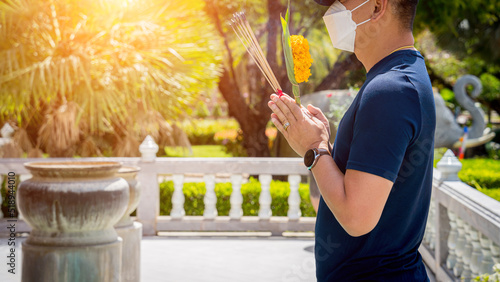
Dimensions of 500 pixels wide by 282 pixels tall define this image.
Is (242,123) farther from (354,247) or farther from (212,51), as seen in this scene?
(354,247)

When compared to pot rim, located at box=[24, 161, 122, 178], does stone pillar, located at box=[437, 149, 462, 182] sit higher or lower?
lower

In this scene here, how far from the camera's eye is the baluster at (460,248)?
5.36m

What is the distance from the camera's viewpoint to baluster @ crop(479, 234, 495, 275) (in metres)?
4.61

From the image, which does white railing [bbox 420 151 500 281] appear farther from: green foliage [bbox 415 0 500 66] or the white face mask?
green foliage [bbox 415 0 500 66]

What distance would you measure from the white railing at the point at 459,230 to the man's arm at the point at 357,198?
8.96 feet

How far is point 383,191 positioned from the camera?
1.63m

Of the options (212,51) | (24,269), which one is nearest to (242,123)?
(212,51)

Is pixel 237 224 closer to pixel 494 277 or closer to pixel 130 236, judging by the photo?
pixel 130 236

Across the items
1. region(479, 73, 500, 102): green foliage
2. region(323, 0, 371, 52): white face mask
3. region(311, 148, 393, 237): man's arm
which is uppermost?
region(479, 73, 500, 102): green foliage

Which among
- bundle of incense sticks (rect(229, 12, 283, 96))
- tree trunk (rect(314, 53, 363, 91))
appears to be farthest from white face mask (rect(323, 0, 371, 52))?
tree trunk (rect(314, 53, 363, 91))

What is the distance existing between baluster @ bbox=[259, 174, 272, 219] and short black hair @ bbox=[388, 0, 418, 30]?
674 cm

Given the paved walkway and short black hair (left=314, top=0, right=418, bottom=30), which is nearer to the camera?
short black hair (left=314, top=0, right=418, bottom=30)

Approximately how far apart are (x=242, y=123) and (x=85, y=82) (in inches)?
207

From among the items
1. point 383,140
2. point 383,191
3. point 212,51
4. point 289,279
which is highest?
point 212,51
